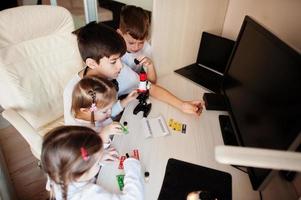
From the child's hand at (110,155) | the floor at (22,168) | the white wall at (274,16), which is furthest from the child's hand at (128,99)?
the floor at (22,168)

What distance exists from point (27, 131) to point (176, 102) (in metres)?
0.70

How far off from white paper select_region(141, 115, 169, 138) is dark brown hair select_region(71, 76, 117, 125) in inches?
7.6

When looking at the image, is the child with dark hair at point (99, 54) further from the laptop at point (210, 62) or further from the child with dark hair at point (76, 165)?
the laptop at point (210, 62)

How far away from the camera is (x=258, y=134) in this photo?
0.85 meters

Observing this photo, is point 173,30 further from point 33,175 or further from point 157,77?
point 33,175

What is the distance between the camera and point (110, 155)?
0.96 m

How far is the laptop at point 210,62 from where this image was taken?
58.7 inches

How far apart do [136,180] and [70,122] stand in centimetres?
48

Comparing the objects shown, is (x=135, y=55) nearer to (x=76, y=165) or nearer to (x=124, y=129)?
(x=124, y=129)

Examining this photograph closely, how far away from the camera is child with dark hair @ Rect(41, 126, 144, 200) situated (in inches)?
31.0

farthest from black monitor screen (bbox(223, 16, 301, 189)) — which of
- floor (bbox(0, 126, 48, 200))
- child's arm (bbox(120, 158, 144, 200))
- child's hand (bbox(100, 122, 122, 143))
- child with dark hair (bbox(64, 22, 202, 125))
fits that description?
floor (bbox(0, 126, 48, 200))

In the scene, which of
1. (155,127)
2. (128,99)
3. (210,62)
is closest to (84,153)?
(155,127)

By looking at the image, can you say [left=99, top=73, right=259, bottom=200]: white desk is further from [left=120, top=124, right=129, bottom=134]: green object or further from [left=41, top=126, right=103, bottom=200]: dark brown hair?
A: [left=41, top=126, right=103, bottom=200]: dark brown hair

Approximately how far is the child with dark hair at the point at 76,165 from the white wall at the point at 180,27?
75cm
